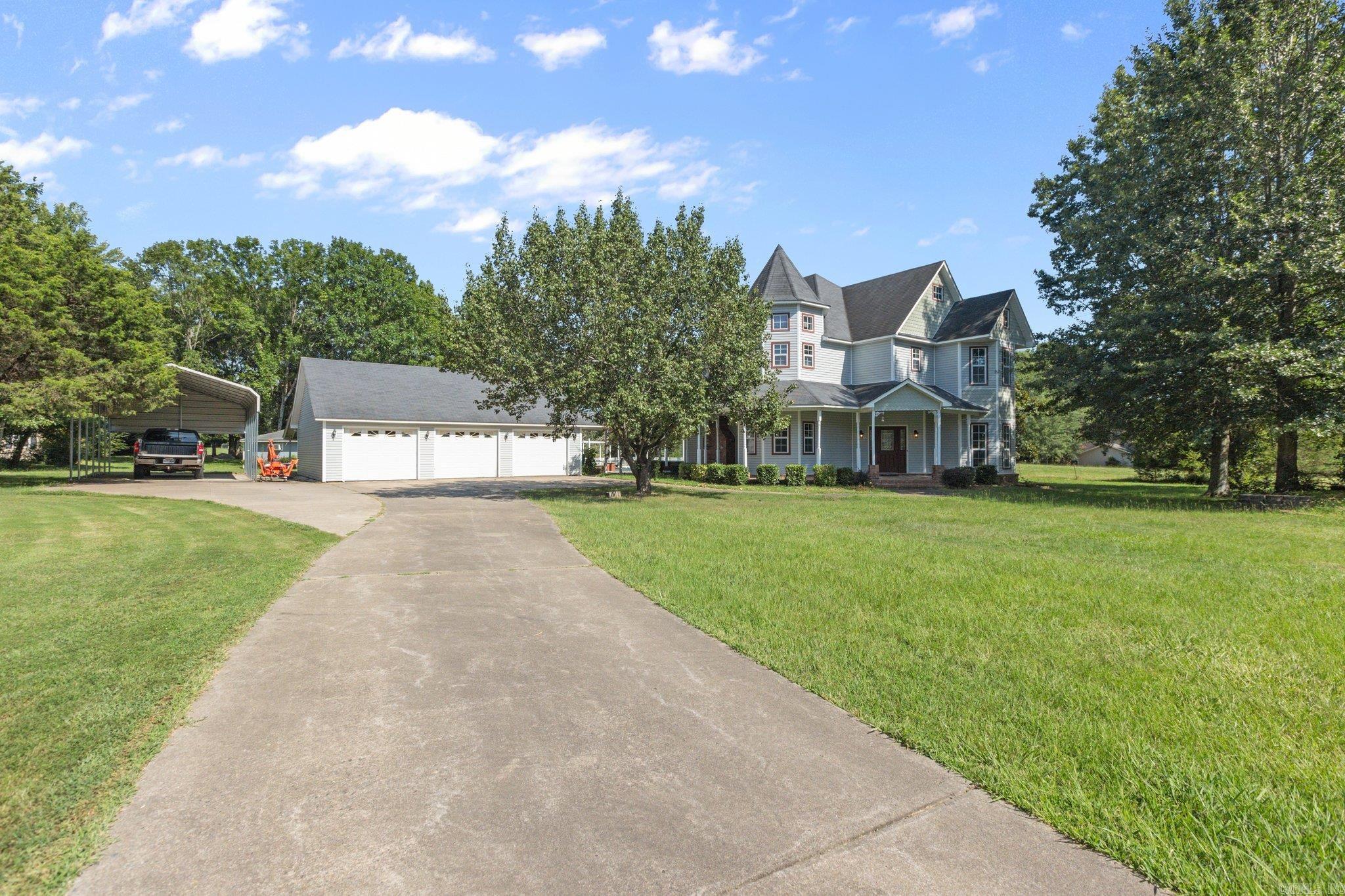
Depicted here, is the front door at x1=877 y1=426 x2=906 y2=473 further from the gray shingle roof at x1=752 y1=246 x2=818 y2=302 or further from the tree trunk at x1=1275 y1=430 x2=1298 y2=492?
the tree trunk at x1=1275 y1=430 x2=1298 y2=492

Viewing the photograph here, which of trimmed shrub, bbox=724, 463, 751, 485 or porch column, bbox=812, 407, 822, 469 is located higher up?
porch column, bbox=812, 407, 822, 469

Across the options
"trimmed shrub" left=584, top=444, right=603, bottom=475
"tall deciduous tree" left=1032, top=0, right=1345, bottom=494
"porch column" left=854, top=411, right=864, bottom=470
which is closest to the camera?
"tall deciduous tree" left=1032, top=0, right=1345, bottom=494

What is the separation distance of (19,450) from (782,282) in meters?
40.5

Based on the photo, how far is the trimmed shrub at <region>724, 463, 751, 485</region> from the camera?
2617cm

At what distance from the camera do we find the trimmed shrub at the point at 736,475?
2617cm

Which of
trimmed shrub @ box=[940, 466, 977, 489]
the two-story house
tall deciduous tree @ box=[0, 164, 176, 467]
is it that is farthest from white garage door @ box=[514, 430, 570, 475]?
trimmed shrub @ box=[940, 466, 977, 489]

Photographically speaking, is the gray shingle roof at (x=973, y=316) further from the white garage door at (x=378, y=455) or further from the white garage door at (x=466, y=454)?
the white garage door at (x=378, y=455)

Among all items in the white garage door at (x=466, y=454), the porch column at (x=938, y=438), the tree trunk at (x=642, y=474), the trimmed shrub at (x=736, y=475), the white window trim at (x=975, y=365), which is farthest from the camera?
the white window trim at (x=975, y=365)

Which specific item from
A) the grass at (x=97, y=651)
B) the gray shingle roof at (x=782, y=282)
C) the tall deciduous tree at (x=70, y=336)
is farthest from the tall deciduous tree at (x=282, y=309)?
the grass at (x=97, y=651)

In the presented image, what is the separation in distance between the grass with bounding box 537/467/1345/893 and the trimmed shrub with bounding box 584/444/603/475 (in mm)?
21561

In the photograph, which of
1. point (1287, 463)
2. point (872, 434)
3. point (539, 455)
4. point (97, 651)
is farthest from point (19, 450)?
point (1287, 463)

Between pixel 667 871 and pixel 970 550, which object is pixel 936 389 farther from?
pixel 667 871

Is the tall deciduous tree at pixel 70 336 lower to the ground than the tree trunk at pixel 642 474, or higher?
higher

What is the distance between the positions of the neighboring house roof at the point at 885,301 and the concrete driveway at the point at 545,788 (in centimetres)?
2753
